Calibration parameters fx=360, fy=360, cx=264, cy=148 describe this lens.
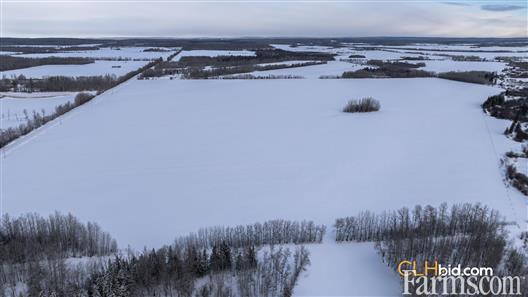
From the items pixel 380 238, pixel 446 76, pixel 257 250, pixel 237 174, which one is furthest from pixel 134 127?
pixel 446 76

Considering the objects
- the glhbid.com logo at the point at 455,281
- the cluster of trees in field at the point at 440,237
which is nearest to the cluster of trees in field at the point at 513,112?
the cluster of trees in field at the point at 440,237

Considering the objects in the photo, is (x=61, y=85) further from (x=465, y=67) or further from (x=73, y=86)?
(x=465, y=67)

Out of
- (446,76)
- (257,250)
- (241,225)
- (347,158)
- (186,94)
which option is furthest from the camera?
(446,76)

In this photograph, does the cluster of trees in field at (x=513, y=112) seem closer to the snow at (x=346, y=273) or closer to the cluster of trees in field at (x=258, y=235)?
the snow at (x=346, y=273)

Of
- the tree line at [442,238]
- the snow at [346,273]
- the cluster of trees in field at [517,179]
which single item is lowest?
the snow at [346,273]

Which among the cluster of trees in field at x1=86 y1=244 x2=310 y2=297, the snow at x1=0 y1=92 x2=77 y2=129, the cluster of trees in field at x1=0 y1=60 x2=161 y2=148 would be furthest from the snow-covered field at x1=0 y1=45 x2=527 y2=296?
the cluster of trees in field at x1=0 y1=60 x2=161 y2=148

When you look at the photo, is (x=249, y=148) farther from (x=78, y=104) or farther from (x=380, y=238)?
(x=78, y=104)
